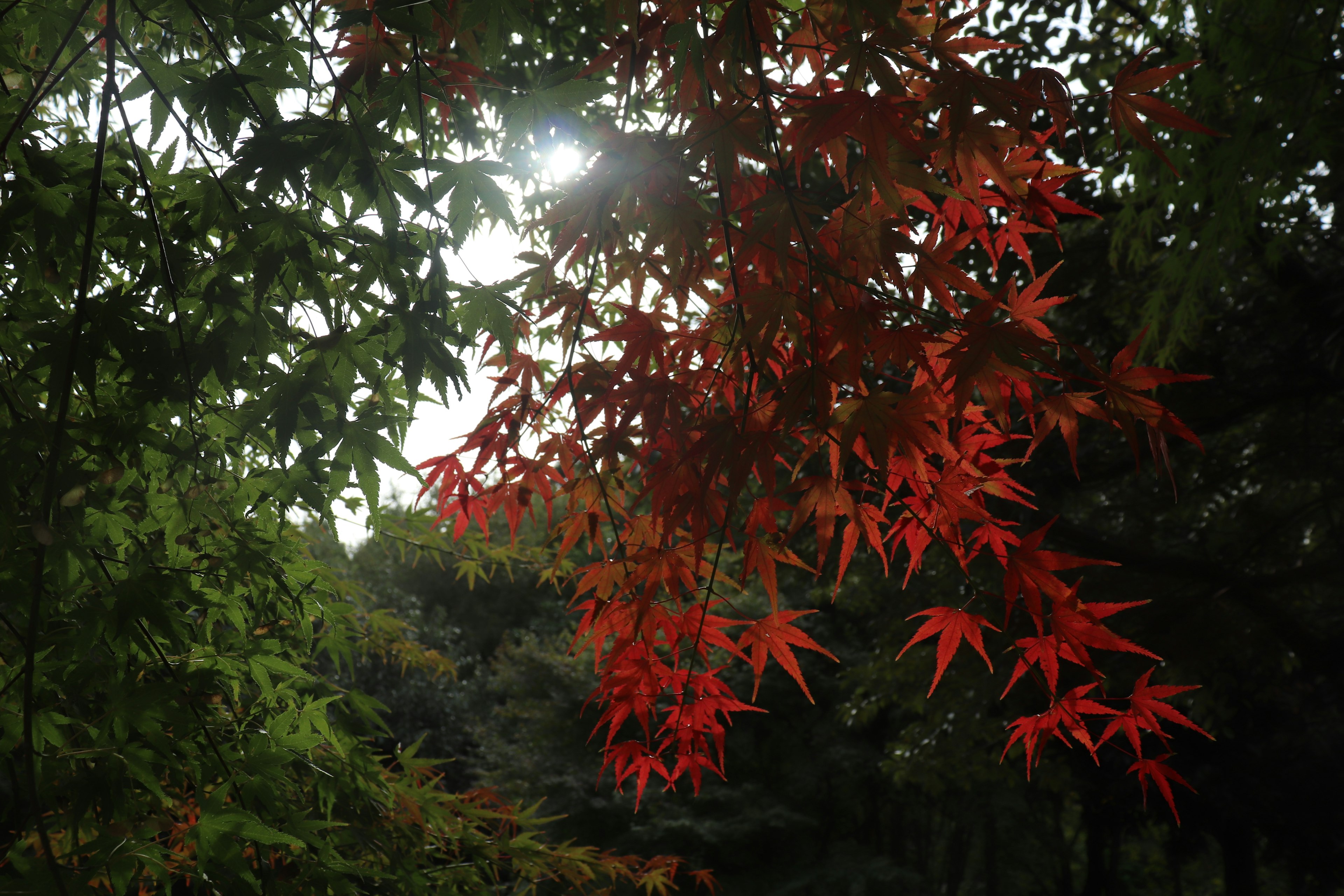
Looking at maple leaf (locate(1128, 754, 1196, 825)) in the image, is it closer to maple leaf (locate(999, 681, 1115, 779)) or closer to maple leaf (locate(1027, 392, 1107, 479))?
maple leaf (locate(999, 681, 1115, 779))

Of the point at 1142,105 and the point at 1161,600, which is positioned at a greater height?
the point at 1142,105

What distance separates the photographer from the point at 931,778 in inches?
242

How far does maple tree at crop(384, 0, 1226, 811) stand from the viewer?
847 mm

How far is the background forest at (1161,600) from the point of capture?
11.4 ft

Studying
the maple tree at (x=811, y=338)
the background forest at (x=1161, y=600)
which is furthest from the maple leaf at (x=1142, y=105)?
the background forest at (x=1161, y=600)

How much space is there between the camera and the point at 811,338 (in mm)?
897

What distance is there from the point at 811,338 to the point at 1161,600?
5513 millimetres

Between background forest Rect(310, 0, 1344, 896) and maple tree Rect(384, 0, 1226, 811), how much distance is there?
1199 millimetres

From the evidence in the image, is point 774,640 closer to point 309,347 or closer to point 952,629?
point 952,629

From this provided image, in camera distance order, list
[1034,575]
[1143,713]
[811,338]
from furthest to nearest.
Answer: [1143,713], [1034,575], [811,338]

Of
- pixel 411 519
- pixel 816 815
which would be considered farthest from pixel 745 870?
pixel 411 519

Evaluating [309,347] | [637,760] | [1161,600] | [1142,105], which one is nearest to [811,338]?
[1142,105]

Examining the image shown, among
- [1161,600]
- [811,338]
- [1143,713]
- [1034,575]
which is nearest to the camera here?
[811,338]

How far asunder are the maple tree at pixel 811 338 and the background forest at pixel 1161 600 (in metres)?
1.20
